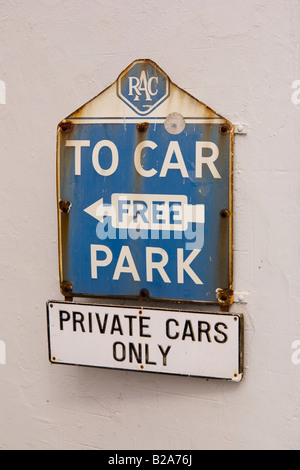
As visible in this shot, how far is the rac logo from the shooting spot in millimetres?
2548

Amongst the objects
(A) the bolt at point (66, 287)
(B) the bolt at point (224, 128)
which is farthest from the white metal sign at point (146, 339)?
(B) the bolt at point (224, 128)

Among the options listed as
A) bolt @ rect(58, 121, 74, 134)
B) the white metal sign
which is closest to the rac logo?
bolt @ rect(58, 121, 74, 134)

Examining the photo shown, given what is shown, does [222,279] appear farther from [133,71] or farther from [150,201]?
[133,71]

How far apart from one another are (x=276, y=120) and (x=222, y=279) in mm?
616

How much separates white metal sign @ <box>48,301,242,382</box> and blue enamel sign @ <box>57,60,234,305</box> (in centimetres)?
7

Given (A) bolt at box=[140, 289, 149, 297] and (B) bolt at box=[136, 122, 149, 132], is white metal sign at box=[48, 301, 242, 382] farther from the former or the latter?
(B) bolt at box=[136, 122, 149, 132]

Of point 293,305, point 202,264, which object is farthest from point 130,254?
point 293,305

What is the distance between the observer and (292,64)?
245 centimetres

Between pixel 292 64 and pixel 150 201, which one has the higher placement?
pixel 292 64

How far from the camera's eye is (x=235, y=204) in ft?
8.46

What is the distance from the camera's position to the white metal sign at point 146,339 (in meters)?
2.55

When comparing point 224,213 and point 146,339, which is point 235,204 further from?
point 146,339
